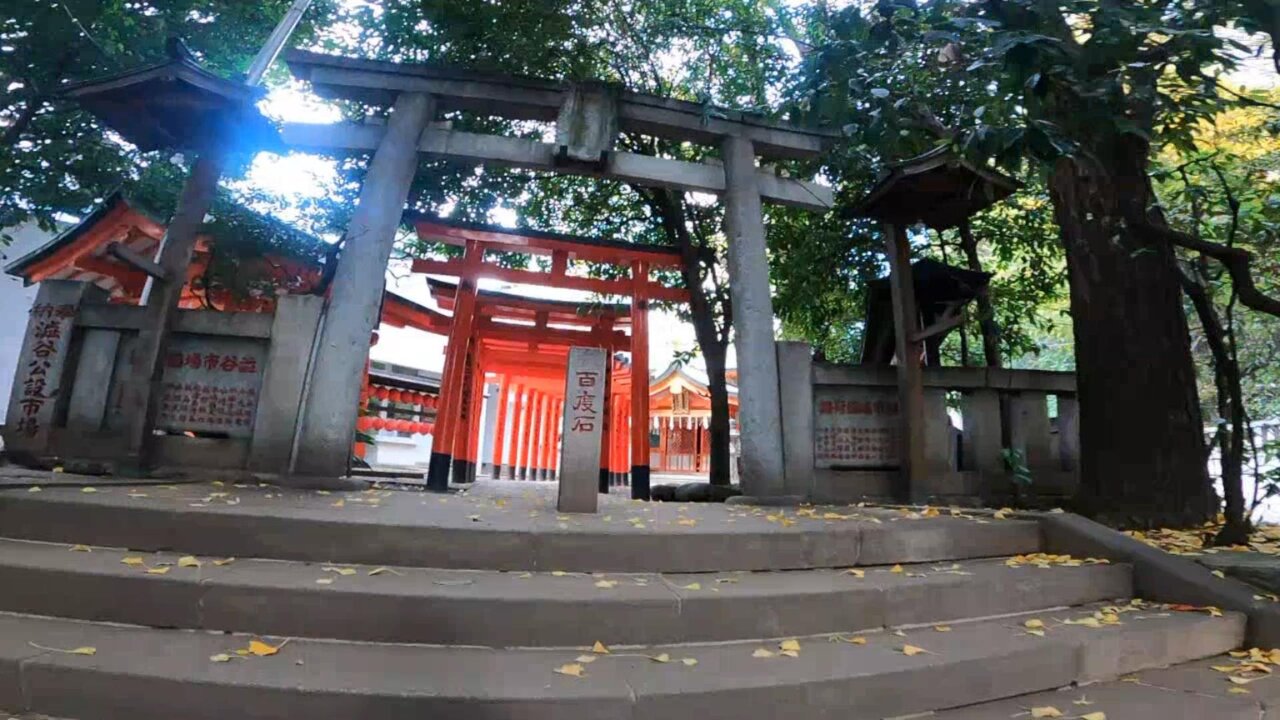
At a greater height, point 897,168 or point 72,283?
point 897,168

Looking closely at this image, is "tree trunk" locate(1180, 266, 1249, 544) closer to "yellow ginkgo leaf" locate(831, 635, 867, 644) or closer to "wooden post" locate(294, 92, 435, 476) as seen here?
"yellow ginkgo leaf" locate(831, 635, 867, 644)

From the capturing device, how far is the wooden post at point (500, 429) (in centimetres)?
1412

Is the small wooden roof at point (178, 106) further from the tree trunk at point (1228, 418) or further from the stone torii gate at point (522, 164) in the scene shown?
the tree trunk at point (1228, 418)

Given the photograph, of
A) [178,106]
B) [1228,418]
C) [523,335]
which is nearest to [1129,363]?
[1228,418]

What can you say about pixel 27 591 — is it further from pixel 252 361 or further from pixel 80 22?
pixel 80 22

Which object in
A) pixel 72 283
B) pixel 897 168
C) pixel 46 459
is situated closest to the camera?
pixel 46 459

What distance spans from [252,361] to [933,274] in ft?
23.8

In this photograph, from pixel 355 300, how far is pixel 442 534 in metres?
3.10

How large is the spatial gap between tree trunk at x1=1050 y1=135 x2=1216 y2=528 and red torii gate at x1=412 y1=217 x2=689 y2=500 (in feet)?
16.4

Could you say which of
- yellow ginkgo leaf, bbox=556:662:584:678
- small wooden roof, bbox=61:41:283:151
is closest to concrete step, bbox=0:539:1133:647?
yellow ginkgo leaf, bbox=556:662:584:678

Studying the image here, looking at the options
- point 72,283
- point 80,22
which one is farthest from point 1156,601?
point 80,22

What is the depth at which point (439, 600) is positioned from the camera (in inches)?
115

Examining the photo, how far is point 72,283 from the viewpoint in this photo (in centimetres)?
577

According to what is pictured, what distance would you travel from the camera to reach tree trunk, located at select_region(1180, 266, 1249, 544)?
4832 mm
